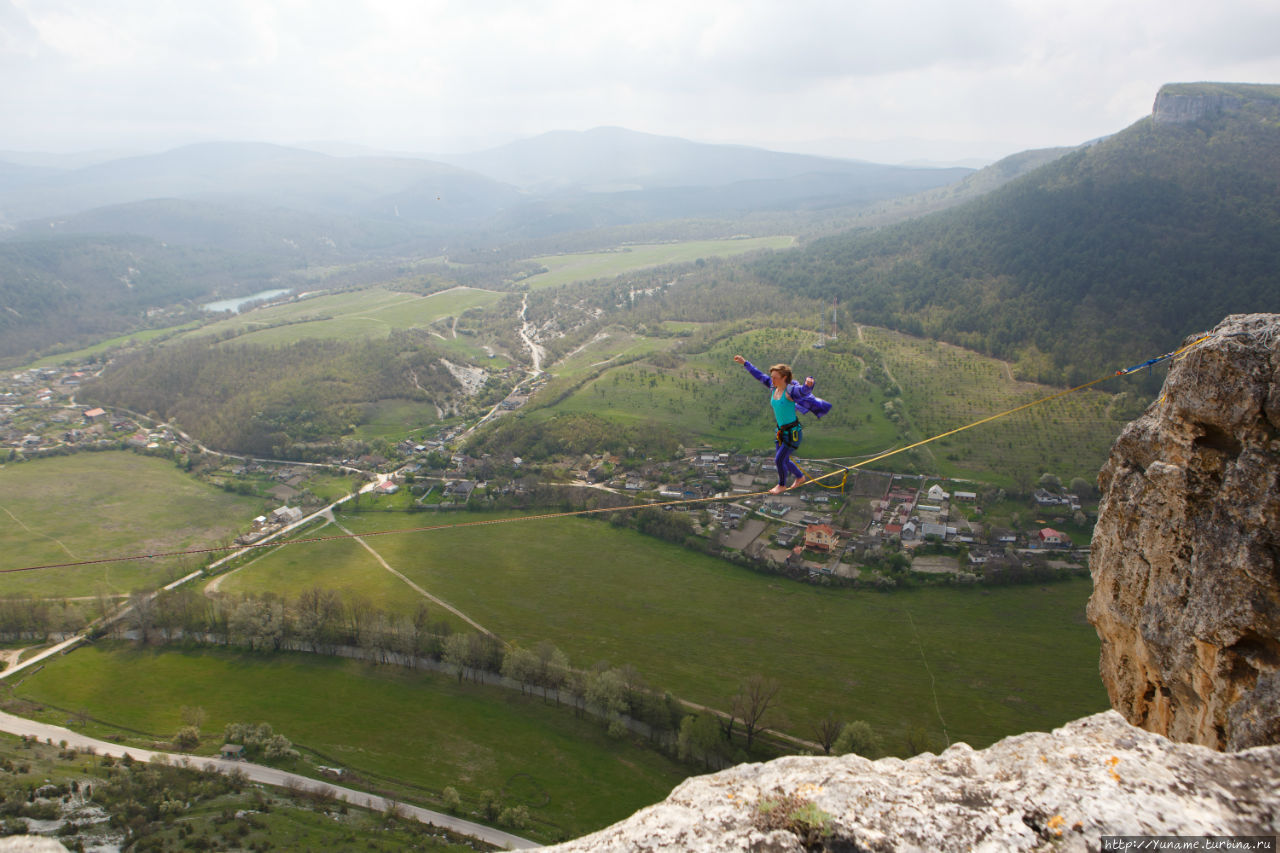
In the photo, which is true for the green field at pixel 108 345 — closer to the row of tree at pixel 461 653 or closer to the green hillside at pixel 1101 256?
the row of tree at pixel 461 653

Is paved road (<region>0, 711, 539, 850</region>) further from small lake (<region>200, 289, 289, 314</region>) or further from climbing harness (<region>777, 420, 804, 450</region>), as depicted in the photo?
small lake (<region>200, 289, 289, 314</region>)

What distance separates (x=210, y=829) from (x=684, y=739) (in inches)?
901

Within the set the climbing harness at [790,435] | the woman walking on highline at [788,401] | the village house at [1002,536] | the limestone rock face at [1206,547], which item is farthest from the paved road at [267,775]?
the village house at [1002,536]

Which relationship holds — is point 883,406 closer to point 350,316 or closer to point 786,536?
point 786,536

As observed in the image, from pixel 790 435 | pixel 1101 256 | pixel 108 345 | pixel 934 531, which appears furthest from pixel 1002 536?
pixel 108 345

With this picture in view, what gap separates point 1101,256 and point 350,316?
14590 centimetres

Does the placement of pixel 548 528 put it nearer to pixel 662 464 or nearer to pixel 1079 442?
pixel 662 464

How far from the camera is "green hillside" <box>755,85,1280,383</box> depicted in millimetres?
87438

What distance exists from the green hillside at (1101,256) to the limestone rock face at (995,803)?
8921 cm

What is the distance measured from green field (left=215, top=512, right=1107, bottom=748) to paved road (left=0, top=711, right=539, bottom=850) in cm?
1248

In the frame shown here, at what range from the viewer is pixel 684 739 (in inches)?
1380

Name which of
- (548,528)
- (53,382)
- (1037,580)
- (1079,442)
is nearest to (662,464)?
(548,528)

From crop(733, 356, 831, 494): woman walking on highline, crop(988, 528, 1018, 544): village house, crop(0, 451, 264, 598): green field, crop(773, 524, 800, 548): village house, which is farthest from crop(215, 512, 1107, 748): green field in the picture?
crop(733, 356, 831, 494): woman walking on highline

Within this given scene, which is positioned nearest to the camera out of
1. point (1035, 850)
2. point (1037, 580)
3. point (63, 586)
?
point (1035, 850)
